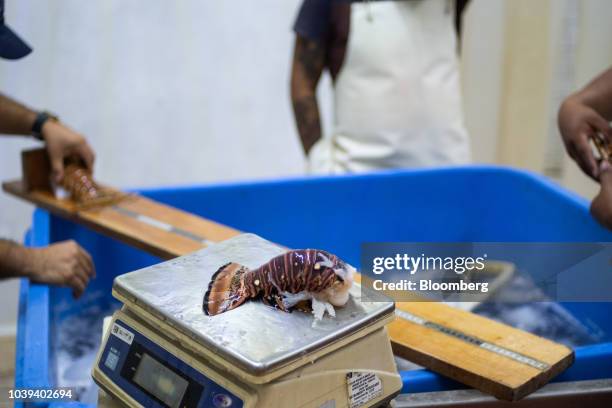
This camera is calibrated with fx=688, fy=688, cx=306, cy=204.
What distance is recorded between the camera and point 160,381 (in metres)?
0.71

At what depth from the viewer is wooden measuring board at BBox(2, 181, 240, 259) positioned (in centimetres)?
123

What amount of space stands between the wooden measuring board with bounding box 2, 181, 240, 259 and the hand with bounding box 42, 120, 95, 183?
0.21 ft

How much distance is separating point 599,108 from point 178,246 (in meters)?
0.87

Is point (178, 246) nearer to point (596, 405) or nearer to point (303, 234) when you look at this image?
point (303, 234)

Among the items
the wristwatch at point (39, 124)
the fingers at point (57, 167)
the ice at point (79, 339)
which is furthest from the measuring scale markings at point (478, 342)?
the wristwatch at point (39, 124)

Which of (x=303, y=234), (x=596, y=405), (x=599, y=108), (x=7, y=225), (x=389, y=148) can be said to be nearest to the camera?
(x=596, y=405)

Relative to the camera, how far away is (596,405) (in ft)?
2.86

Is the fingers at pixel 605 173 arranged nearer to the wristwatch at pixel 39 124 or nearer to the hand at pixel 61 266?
the hand at pixel 61 266

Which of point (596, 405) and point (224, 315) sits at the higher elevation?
point (224, 315)

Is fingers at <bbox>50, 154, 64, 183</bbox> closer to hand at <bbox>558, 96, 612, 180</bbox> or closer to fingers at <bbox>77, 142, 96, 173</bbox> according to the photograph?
fingers at <bbox>77, 142, 96, 173</bbox>

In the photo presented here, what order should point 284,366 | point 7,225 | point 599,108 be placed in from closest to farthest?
point 284,366 < point 599,108 < point 7,225

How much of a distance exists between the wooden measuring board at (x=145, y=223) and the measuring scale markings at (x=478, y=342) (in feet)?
1.36

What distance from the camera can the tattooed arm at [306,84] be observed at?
1.91 meters

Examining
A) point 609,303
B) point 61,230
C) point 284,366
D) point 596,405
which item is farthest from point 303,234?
point 284,366
